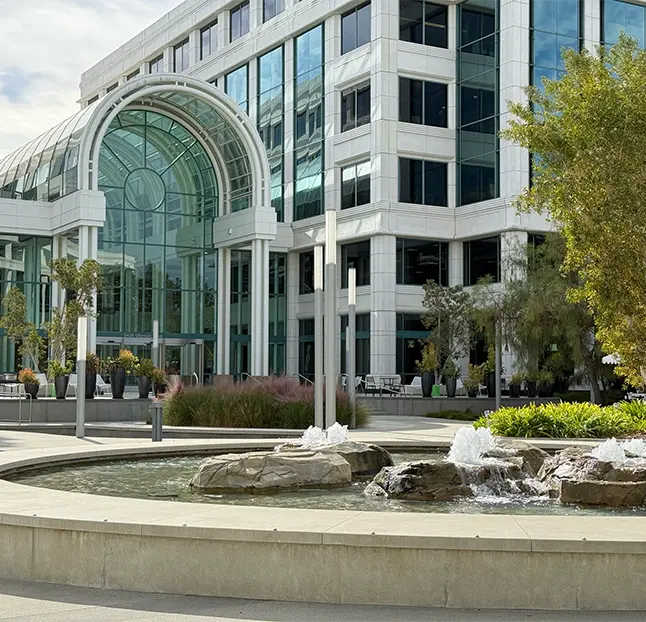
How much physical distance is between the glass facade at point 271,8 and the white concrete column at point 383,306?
15.0 metres

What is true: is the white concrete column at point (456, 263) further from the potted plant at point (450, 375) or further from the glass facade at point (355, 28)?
the glass facade at point (355, 28)

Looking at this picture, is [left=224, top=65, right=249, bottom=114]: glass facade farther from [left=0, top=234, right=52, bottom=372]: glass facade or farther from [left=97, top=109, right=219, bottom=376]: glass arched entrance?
[left=0, top=234, right=52, bottom=372]: glass facade

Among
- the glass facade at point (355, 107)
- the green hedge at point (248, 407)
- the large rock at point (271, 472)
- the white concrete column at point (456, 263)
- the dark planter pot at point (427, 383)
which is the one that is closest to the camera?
the large rock at point (271, 472)

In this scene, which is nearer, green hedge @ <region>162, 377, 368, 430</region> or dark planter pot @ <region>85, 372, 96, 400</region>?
green hedge @ <region>162, 377, 368, 430</region>

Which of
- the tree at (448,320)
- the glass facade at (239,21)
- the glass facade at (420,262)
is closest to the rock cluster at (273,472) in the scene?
the tree at (448,320)

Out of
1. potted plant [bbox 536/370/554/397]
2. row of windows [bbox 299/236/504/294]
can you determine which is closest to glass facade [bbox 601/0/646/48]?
row of windows [bbox 299/236/504/294]

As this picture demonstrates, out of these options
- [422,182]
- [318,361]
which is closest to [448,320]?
[422,182]

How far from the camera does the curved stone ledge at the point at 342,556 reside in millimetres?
6406

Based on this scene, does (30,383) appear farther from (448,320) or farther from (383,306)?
(383,306)

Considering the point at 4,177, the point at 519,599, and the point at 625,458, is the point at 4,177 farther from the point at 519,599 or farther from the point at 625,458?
the point at 519,599

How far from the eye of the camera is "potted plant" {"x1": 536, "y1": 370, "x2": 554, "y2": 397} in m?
35.2

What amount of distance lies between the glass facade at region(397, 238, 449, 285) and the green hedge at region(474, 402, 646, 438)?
2804 centimetres

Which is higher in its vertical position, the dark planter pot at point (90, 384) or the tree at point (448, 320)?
the tree at point (448, 320)

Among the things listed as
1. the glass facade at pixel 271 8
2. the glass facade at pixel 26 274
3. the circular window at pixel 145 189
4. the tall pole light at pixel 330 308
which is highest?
the glass facade at pixel 271 8
